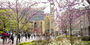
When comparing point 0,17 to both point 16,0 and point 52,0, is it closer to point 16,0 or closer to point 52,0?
point 16,0

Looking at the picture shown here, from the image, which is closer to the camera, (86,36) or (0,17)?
(0,17)

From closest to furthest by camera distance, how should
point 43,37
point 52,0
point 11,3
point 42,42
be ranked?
point 52,0 < point 11,3 < point 42,42 < point 43,37

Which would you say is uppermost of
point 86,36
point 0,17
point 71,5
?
point 71,5

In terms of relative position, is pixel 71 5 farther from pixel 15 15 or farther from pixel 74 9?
pixel 15 15

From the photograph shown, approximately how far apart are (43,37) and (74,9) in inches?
79.3

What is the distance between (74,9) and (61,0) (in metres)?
0.58

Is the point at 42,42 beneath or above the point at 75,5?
beneath

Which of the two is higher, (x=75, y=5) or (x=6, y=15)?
(x=75, y=5)

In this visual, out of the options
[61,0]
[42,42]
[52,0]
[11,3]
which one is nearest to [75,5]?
[61,0]

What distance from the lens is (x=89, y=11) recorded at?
4.84 m

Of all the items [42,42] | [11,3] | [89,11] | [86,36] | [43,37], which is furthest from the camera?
[86,36]

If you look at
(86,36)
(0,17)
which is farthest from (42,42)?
(86,36)

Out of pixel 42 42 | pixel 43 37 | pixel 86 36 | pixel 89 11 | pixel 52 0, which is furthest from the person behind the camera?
pixel 86 36

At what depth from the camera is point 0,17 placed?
5.32 metres
